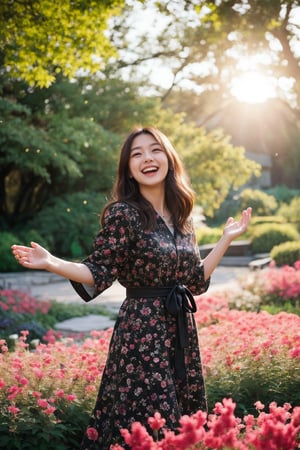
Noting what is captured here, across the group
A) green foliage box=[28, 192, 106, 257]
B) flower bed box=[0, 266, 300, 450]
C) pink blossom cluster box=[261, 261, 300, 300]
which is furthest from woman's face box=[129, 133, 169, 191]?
green foliage box=[28, 192, 106, 257]

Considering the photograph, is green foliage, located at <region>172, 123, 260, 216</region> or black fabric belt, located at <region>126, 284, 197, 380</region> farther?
green foliage, located at <region>172, 123, 260, 216</region>

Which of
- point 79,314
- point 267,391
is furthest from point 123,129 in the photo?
point 267,391

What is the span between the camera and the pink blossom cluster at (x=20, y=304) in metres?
8.08

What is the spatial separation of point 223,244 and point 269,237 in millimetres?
17259

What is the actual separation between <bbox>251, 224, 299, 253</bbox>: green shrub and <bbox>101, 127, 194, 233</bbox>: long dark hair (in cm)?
1714

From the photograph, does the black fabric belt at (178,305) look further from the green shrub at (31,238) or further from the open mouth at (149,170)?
the green shrub at (31,238)

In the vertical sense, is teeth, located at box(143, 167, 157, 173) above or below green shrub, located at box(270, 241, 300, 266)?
above

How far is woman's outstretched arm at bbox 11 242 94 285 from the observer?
8.94 feet

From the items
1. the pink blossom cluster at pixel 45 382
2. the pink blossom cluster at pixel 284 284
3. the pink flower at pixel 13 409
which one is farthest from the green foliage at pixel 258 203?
the pink flower at pixel 13 409

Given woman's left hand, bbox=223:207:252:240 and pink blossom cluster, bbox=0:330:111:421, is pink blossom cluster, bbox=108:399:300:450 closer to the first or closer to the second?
pink blossom cluster, bbox=0:330:111:421

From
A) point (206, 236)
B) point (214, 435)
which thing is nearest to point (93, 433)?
point (214, 435)

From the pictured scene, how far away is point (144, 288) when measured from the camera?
3.06m

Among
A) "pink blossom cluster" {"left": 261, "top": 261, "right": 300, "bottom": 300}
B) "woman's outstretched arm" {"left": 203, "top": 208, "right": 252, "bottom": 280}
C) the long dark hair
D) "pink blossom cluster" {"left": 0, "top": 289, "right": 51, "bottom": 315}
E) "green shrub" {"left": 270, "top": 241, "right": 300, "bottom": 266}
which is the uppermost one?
the long dark hair

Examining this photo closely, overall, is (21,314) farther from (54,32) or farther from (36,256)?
(36,256)
